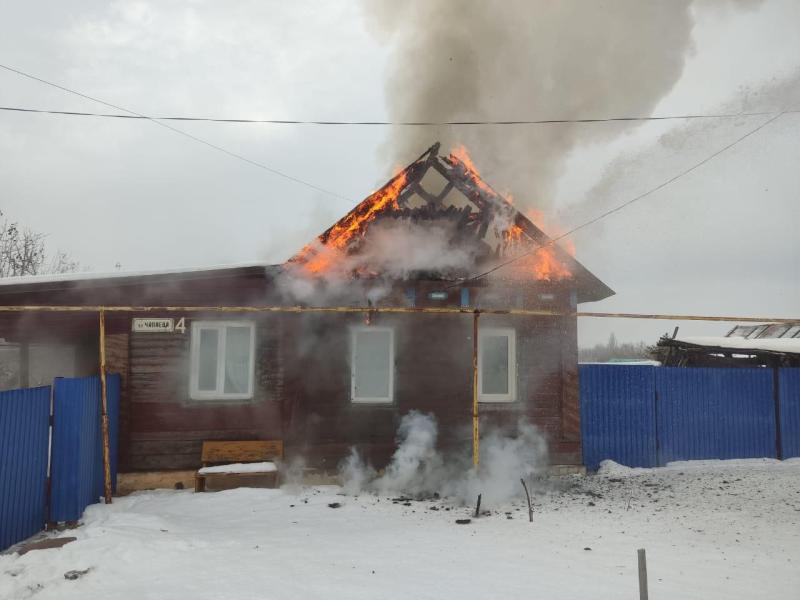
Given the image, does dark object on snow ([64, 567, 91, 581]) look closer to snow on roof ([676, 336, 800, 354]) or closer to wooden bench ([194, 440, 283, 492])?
wooden bench ([194, 440, 283, 492])

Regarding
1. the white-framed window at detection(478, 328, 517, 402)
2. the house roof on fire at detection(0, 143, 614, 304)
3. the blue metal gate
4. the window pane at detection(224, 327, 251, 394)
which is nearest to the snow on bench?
the window pane at detection(224, 327, 251, 394)

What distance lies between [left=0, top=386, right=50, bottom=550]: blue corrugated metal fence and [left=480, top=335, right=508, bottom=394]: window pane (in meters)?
7.54

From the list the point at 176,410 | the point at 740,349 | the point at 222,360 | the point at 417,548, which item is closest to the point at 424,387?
the point at 222,360

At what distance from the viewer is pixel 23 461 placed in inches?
281

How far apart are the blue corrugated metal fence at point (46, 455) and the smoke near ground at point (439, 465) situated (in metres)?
4.21

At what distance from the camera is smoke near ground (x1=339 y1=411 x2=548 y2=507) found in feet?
33.0

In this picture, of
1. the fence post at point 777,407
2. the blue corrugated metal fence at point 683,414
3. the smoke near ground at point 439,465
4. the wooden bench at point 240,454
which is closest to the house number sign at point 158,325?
the wooden bench at point 240,454

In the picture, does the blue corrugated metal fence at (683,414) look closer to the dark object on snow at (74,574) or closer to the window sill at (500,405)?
the window sill at (500,405)

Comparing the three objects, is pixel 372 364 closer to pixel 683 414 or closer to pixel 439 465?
pixel 439 465

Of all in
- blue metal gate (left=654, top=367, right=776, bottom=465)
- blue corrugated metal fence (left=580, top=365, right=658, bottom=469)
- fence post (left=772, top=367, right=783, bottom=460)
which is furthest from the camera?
fence post (left=772, top=367, right=783, bottom=460)

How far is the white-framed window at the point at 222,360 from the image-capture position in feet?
34.7

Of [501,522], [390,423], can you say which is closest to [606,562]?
[501,522]

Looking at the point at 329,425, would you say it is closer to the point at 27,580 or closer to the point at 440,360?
the point at 440,360

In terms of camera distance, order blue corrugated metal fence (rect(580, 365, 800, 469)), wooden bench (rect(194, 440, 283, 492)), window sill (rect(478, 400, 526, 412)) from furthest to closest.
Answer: blue corrugated metal fence (rect(580, 365, 800, 469))
window sill (rect(478, 400, 526, 412))
wooden bench (rect(194, 440, 283, 492))
